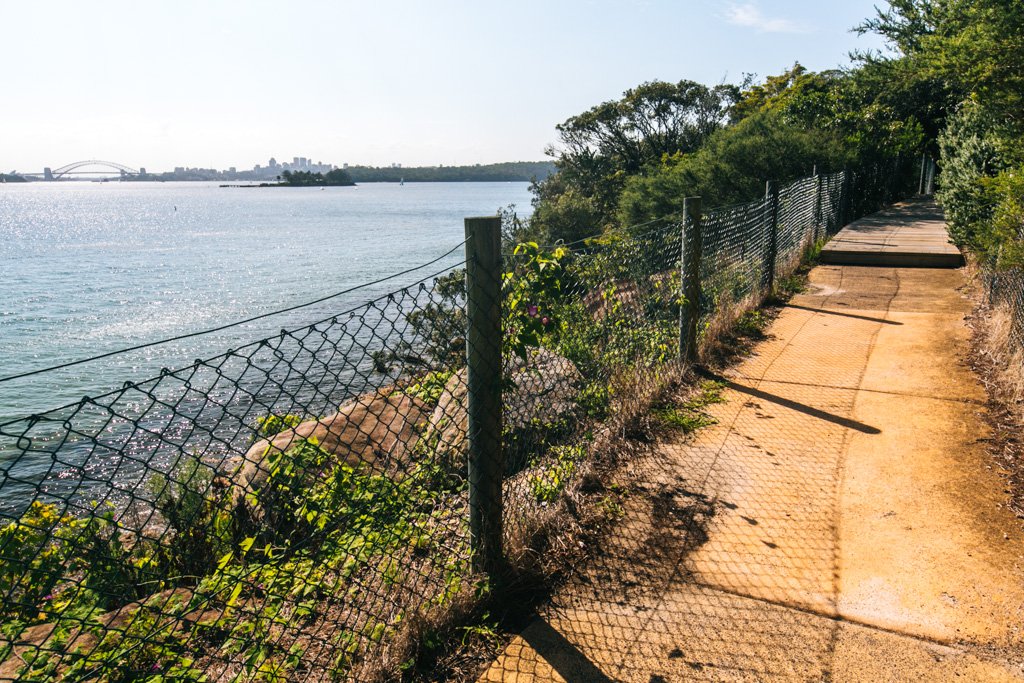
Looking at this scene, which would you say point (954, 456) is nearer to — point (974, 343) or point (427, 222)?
point (974, 343)

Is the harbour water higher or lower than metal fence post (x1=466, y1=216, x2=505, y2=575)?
lower

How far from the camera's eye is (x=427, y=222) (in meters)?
79.4

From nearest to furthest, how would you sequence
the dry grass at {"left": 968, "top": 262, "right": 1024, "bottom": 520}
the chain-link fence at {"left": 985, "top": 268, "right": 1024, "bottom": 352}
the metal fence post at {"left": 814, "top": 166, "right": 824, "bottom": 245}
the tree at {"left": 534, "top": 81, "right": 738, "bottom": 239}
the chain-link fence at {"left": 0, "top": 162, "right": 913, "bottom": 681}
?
1. the chain-link fence at {"left": 0, "top": 162, "right": 913, "bottom": 681}
2. the dry grass at {"left": 968, "top": 262, "right": 1024, "bottom": 520}
3. the chain-link fence at {"left": 985, "top": 268, "right": 1024, "bottom": 352}
4. the metal fence post at {"left": 814, "top": 166, "right": 824, "bottom": 245}
5. the tree at {"left": 534, "top": 81, "right": 738, "bottom": 239}

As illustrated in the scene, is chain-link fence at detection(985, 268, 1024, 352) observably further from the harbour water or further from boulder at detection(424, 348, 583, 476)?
the harbour water

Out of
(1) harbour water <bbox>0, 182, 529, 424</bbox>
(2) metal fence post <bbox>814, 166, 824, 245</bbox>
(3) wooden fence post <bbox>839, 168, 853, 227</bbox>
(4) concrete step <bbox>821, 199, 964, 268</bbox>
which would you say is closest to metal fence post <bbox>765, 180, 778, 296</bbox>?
(4) concrete step <bbox>821, 199, 964, 268</bbox>

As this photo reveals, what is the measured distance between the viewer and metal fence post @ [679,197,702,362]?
5.91 m

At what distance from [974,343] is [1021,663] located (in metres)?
4.87

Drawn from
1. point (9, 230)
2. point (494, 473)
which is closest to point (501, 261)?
point (494, 473)

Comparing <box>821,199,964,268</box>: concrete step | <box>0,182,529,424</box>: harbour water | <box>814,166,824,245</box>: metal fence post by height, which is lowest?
<box>0,182,529,424</box>: harbour water

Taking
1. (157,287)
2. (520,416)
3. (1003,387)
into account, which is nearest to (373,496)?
(520,416)

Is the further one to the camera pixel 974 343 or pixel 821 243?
pixel 821 243

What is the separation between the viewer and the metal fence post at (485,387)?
9.41ft

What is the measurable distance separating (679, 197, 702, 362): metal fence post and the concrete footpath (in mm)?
689

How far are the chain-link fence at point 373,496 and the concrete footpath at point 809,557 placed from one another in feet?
1.52
